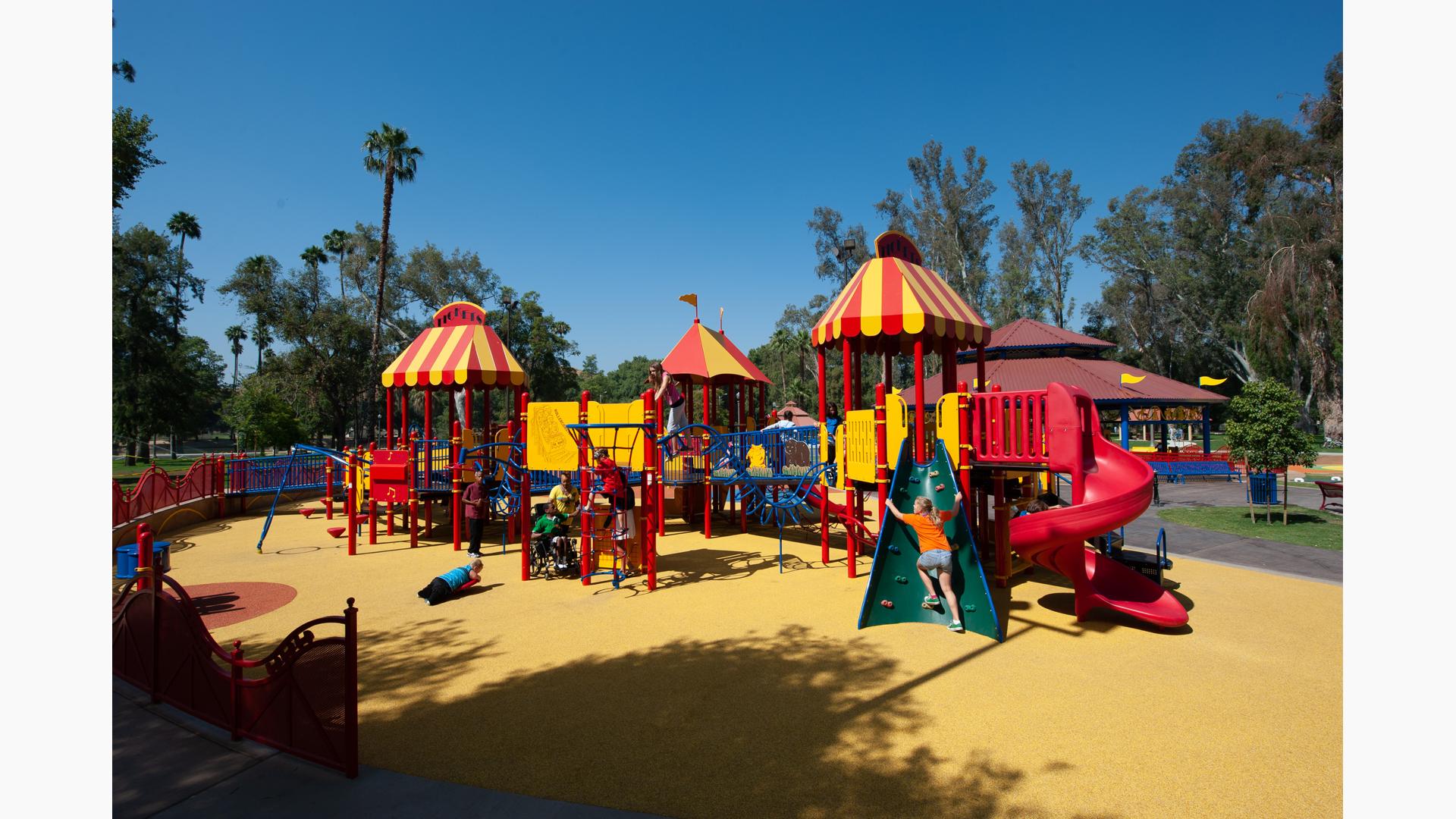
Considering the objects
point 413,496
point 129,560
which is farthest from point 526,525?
point 129,560

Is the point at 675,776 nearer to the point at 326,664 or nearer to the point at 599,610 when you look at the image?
the point at 326,664

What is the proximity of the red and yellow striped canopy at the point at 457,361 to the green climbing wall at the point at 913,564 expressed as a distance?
10322mm

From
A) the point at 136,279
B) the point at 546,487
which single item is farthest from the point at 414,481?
the point at 136,279

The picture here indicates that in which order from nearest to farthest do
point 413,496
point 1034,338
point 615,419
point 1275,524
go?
1. point 615,419
2. point 413,496
3. point 1275,524
4. point 1034,338

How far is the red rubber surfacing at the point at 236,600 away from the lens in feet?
28.3

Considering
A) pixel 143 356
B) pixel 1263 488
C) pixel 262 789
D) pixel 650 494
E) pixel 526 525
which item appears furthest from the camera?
pixel 143 356

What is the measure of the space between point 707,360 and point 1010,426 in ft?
33.1

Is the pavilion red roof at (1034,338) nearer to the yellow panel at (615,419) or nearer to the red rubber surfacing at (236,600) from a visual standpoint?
the yellow panel at (615,419)

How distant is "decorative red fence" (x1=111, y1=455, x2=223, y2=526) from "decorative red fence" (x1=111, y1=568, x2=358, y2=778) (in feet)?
33.7

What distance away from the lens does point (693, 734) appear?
516 centimetres

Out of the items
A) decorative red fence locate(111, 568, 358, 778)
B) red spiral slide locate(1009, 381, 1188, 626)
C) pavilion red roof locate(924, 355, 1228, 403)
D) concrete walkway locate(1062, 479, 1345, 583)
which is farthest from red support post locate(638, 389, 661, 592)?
pavilion red roof locate(924, 355, 1228, 403)

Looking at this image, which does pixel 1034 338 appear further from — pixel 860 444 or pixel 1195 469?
pixel 860 444

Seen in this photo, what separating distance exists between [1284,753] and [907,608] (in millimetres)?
3811

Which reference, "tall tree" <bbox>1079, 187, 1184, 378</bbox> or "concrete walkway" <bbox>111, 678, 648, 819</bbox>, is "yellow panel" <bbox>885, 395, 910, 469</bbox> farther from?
"tall tree" <bbox>1079, 187, 1184, 378</bbox>
